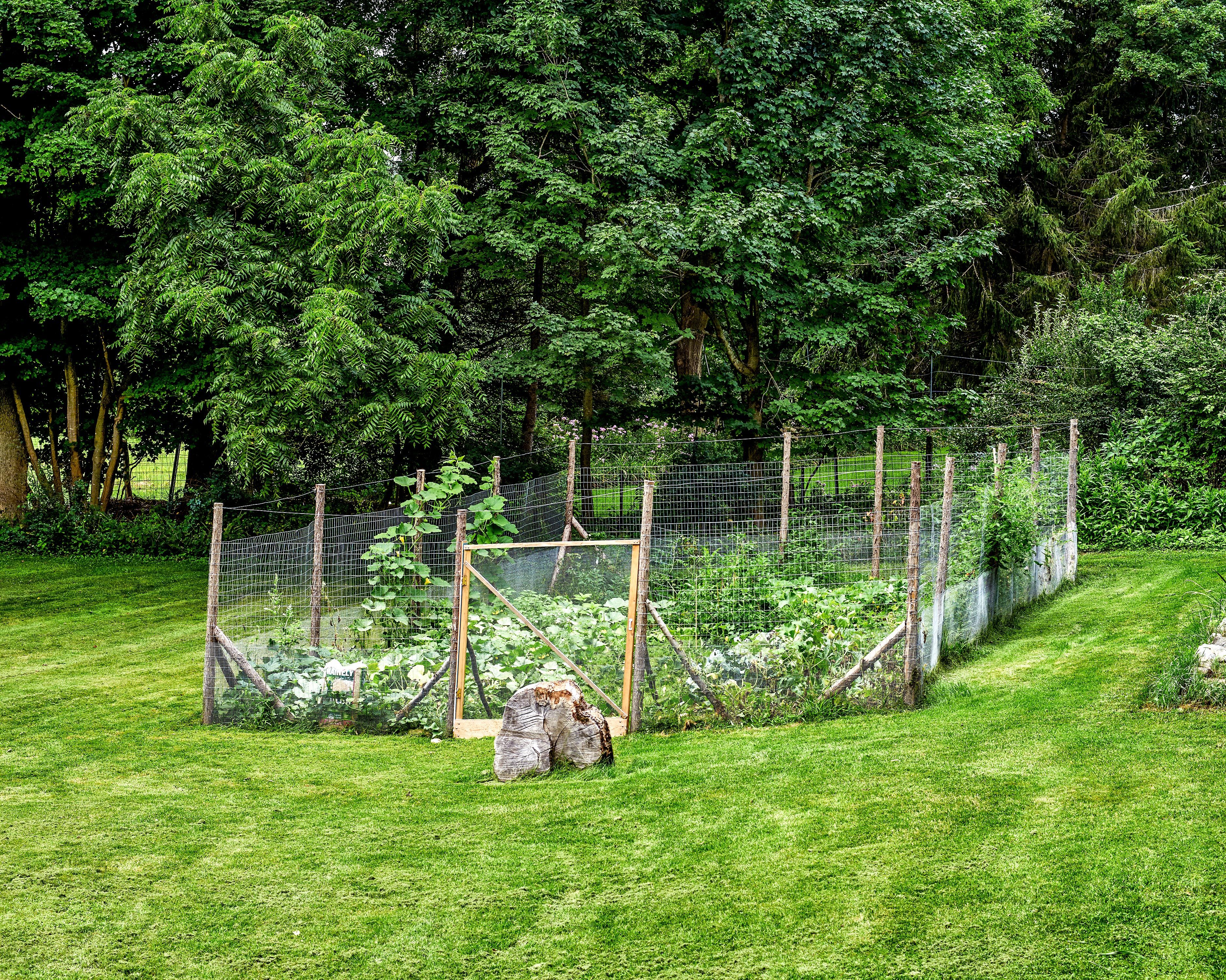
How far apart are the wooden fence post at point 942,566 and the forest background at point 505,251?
7.42m

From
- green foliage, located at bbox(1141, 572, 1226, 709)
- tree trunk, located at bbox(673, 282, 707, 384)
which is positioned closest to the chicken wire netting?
green foliage, located at bbox(1141, 572, 1226, 709)

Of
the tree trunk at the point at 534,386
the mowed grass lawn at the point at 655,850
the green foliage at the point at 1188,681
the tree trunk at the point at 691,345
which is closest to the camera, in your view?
the mowed grass lawn at the point at 655,850

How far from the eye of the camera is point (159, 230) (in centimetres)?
1429

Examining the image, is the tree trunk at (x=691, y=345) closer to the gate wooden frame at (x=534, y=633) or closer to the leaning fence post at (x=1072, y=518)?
the leaning fence post at (x=1072, y=518)

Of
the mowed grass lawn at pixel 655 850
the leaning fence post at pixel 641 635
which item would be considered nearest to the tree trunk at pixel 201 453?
the mowed grass lawn at pixel 655 850

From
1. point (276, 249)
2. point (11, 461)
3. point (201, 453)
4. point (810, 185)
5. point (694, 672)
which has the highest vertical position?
point (810, 185)

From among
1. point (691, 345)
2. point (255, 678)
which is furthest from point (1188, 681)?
point (691, 345)

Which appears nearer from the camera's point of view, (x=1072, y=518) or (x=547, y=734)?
(x=547, y=734)

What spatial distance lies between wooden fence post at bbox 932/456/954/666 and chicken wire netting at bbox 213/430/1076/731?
7 cm

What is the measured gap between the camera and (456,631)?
7.84 metres

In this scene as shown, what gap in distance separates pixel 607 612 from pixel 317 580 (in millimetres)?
2530

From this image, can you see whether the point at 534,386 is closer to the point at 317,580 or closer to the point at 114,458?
the point at 114,458

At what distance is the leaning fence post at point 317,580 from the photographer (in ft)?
29.2

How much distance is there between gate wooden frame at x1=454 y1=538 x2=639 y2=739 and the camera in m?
7.73
